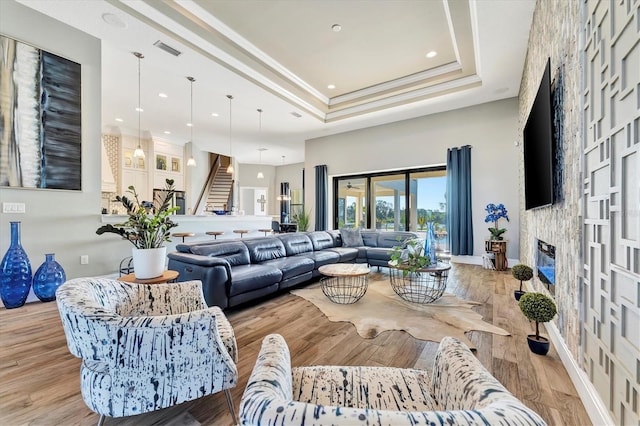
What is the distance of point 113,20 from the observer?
323 cm

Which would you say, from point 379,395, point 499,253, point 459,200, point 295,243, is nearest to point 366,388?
point 379,395

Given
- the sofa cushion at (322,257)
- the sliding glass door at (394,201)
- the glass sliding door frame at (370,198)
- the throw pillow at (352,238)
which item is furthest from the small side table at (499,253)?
the sofa cushion at (322,257)

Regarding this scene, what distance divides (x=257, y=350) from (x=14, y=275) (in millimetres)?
3171

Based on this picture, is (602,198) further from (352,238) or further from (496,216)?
(352,238)

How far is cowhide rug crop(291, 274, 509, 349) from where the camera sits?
2.64 meters

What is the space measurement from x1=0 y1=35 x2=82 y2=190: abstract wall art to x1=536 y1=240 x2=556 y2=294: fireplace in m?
5.75

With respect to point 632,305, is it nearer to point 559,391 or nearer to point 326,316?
point 559,391

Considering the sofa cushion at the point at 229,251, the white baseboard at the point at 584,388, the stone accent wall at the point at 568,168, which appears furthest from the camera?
the sofa cushion at the point at 229,251

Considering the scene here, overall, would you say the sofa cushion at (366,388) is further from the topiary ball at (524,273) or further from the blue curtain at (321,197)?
the blue curtain at (321,197)

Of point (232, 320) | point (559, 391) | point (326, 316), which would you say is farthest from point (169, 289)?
point (559, 391)

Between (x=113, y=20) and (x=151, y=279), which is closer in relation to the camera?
(x=151, y=279)

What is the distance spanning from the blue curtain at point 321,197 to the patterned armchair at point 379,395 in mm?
7048

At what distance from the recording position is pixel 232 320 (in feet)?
9.50

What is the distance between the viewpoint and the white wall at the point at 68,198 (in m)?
3.35
